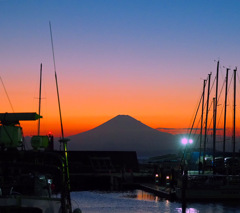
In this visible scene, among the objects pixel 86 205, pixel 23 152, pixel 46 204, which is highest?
pixel 23 152

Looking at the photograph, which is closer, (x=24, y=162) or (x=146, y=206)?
(x=24, y=162)

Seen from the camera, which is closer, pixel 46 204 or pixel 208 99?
pixel 46 204

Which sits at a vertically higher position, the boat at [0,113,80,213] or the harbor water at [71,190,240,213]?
the boat at [0,113,80,213]

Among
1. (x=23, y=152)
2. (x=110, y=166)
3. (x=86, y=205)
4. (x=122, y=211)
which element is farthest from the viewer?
(x=110, y=166)

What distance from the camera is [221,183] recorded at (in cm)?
3488

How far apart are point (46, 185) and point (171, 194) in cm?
2100

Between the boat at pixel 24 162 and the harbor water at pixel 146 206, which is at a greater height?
the boat at pixel 24 162

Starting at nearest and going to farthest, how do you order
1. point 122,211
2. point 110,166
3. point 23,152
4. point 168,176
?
point 23,152 < point 122,211 < point 168,176 < point 110,166

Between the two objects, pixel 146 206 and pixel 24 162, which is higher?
pixel 24 162

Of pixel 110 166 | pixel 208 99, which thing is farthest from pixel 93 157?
pixel 208 99

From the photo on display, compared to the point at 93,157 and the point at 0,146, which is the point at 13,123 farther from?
the point at 93,157

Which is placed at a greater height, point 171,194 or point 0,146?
point 0,146

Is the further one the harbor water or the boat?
the harbor water

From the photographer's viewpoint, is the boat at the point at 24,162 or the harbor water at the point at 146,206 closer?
the boat at the point at 24,162
